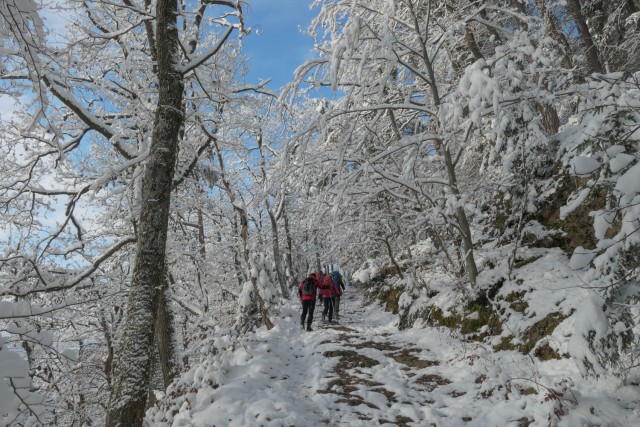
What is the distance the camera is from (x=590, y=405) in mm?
3941

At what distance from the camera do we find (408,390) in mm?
6023

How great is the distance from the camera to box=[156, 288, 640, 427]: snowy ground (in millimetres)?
4145

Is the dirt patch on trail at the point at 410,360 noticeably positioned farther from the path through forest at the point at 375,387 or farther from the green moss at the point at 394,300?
the green moss at the point at 394,300

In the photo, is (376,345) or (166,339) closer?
(166,339)

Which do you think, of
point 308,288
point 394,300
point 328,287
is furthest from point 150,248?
point 394,300

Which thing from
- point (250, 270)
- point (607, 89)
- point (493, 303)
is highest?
point (607, 89)

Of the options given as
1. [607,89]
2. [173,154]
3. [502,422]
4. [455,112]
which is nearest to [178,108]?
[173,154]

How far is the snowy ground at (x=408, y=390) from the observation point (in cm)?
414

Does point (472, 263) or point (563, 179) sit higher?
point (563, 179)

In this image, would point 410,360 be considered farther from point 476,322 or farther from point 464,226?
point 464,226

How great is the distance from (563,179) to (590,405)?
4822mm

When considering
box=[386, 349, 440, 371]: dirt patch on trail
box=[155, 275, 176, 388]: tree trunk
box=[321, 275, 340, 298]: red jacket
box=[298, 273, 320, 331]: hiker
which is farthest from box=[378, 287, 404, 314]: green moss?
box=[155, 275, 176, 388]: tree trunk

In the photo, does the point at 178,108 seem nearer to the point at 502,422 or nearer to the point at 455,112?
the point at 455,112

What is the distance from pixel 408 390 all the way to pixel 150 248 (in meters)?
4.53
